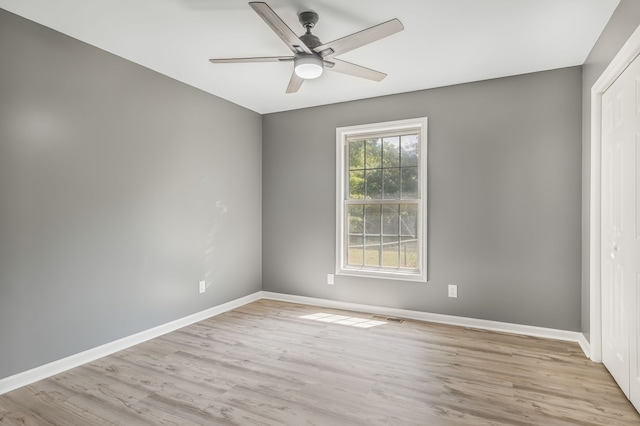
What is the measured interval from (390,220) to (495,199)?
1.09 metres

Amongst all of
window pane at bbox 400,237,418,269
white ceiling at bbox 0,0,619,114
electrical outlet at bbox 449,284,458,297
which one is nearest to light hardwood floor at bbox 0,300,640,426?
electrical outlet at bbox 449,284,458,297

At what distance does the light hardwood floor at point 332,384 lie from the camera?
195cm

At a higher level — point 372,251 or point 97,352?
point 372,251

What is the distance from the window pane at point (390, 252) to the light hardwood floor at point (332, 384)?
33.5 inches

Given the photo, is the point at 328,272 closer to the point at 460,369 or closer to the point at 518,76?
the point at 460,369

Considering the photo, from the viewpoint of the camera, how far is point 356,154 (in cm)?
409

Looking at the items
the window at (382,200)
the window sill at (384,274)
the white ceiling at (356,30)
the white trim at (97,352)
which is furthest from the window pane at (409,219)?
the white trim at (97,352)

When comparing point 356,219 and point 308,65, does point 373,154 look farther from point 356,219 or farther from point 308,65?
point 308,65

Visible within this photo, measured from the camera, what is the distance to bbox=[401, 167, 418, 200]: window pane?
3748mm

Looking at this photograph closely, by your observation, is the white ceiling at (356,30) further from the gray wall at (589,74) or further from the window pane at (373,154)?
the window pane at (373,154)

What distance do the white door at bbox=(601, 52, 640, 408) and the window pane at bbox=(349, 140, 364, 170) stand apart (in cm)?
222

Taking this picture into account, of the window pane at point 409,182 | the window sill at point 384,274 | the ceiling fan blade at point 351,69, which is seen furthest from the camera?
the window pane at point 409,182

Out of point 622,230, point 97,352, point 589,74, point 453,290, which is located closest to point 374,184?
A: point 453,290

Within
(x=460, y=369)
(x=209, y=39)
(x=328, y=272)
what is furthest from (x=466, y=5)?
(x=328, y=272)
